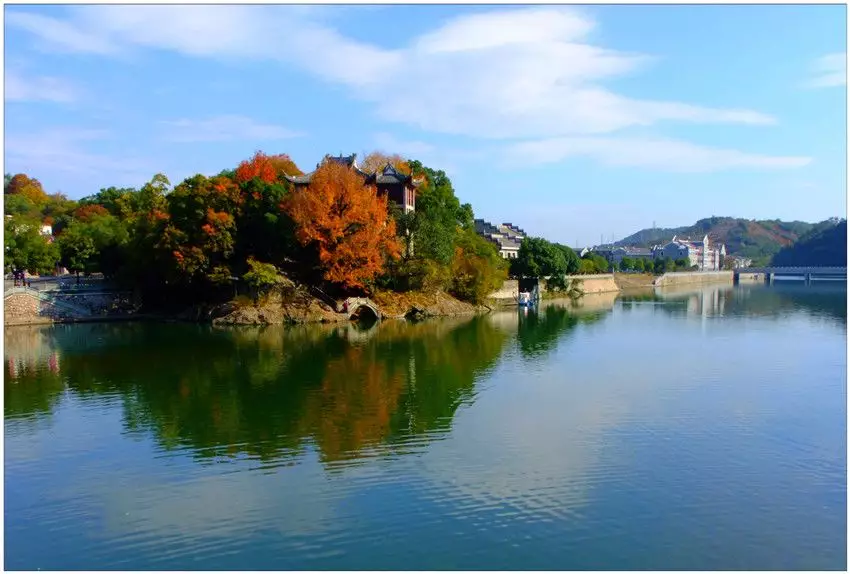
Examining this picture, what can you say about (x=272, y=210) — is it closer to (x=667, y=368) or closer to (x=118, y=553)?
(x=667, y=368)

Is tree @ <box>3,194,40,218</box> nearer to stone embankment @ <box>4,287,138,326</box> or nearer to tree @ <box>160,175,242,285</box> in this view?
stone embankment @ <box>4,287,138,326</box>

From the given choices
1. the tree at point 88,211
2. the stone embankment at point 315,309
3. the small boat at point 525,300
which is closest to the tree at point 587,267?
the small boat at point 525,300

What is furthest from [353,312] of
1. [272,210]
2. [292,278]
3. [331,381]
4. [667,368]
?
[667,368]

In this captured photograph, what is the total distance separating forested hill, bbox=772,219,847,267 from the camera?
80500 millimetres

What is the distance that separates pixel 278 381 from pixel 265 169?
17.3m

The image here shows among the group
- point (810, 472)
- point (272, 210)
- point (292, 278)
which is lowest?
point (810, 472)

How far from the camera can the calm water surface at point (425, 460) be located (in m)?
7.12

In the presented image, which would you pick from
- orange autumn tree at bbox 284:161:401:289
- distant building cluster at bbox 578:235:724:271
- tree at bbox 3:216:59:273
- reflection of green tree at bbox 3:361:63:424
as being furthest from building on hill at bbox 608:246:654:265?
reflection of green tree at bbox 3:361:63:424

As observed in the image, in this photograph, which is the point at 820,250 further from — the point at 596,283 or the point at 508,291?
the point at 508,291

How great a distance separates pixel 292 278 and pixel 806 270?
199 feet

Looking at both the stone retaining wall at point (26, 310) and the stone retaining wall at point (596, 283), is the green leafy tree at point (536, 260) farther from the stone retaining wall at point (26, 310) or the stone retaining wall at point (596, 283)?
the stone retaining wall at point (26, 310)

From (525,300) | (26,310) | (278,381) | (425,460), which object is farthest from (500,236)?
(425,460)

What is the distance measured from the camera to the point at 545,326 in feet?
92.4

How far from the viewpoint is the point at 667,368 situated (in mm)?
17016
